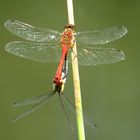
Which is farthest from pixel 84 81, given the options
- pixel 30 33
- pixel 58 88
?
pixel 58 88

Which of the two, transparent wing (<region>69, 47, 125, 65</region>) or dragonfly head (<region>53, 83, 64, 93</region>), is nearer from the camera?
dragonfly head (<region>53, 83, 64, 93</region>)

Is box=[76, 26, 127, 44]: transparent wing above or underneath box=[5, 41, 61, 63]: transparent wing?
above

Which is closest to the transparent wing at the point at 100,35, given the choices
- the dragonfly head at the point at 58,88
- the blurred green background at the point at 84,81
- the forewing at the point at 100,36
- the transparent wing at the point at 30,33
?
the forewing at the point at 100,36

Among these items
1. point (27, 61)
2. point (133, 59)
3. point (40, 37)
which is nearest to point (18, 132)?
point (27, 61)

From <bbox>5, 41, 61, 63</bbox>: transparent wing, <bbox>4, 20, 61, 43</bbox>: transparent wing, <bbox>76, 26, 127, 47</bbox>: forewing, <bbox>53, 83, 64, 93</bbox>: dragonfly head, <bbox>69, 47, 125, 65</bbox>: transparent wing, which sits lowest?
<bbox>53, 83, 64, 93</bbox>: dragonfly head

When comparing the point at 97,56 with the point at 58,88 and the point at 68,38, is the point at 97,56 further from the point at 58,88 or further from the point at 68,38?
the point at 58,88

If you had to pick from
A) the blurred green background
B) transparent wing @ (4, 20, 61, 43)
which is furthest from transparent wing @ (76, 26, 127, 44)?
the blurred green background

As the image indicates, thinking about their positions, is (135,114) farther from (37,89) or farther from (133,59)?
(37,89)

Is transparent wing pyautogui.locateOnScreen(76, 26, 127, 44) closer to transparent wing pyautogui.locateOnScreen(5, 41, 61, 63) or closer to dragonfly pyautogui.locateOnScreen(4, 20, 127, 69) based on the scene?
dragonfly pyautogui.locateOnScreen(4, 20, 127, 69)
